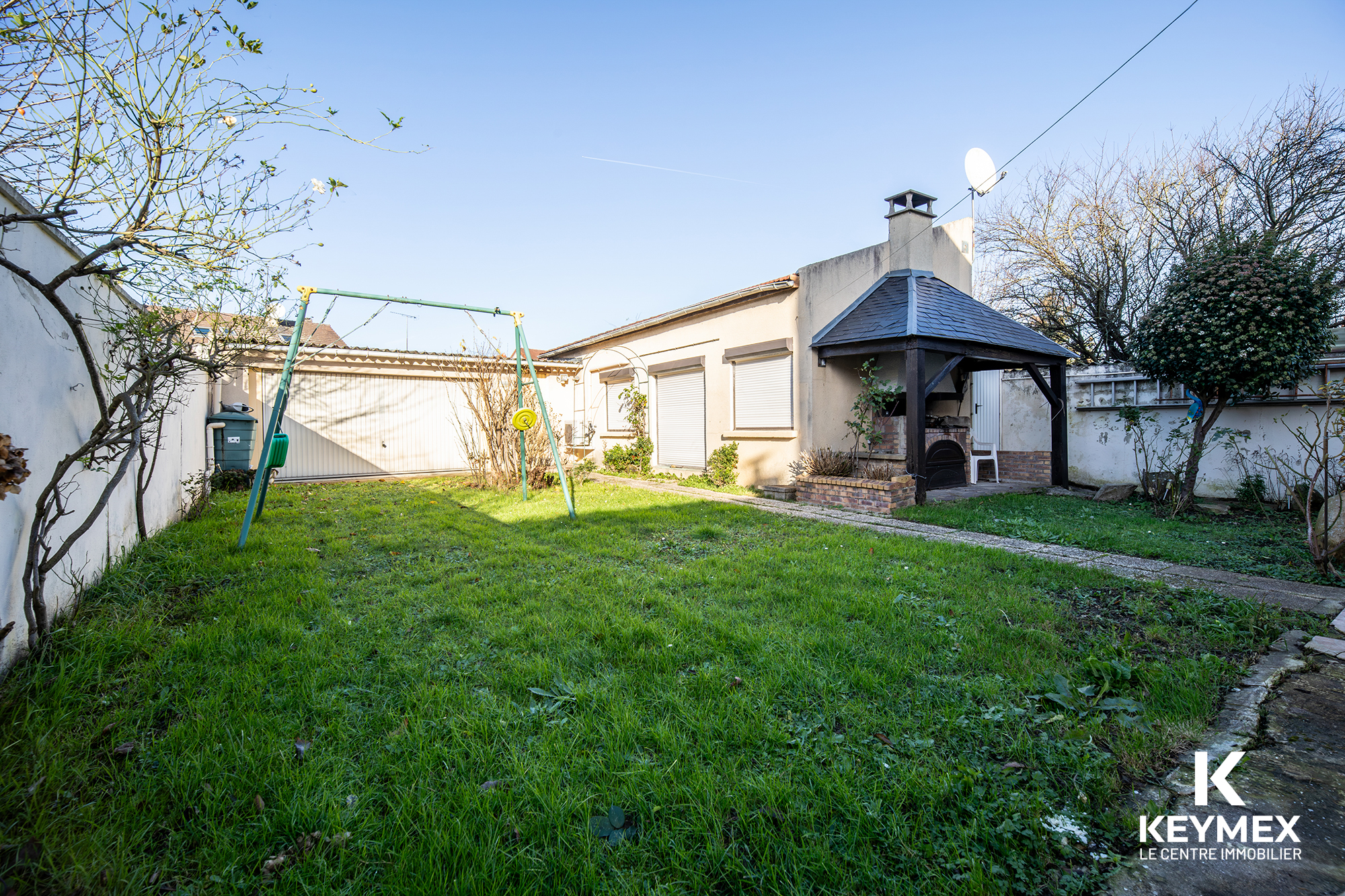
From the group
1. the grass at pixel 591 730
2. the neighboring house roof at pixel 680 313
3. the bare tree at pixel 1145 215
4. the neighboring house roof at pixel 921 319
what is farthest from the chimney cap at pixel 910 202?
the grass at pixel 591 730

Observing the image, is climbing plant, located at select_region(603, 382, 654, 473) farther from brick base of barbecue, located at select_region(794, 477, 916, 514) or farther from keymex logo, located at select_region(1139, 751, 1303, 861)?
keymex logo, located at select_region(1139, 751, 1303, 861)

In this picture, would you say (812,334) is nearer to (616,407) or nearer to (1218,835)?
(616,407)

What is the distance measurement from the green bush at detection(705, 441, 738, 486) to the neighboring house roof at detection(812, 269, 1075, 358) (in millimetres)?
2459

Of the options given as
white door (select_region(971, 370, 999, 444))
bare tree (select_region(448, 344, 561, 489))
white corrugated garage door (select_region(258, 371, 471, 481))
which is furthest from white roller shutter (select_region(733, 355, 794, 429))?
white corrugated garage door (select_region(258, 371, 471, 481))

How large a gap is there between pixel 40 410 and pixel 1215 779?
201 inches

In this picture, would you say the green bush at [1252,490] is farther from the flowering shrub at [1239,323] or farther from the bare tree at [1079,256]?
the bare tree at [1079,256]

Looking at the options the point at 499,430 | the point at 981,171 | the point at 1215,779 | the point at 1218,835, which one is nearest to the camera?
the point at 1218,835

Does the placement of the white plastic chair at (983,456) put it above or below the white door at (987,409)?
below

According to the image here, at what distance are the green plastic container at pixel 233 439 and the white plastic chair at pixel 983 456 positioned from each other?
12537 mm

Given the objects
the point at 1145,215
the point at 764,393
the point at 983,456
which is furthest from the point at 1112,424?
the point at 1145,215

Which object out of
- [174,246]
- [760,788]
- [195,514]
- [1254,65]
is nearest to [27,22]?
[174,246]

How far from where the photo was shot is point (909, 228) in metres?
8.90

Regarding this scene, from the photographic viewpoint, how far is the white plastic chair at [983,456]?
10742mm

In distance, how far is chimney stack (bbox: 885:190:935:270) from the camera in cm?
885
